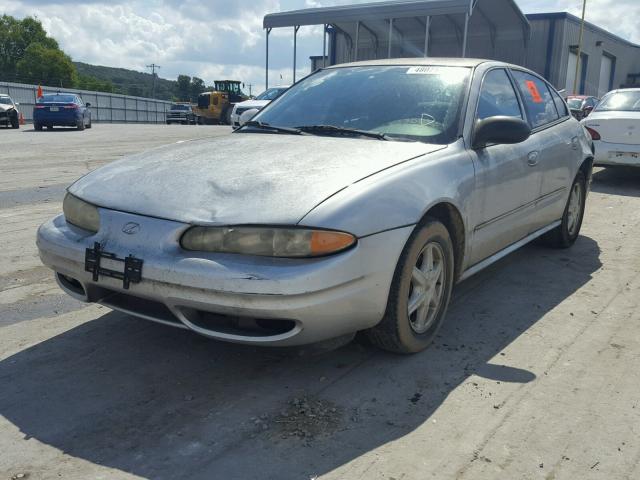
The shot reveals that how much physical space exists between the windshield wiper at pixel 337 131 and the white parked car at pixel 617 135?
268 inches

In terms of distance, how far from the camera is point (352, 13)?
31.4 m

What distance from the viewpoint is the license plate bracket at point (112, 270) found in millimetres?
2652

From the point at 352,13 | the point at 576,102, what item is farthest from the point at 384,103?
the point at 352,13

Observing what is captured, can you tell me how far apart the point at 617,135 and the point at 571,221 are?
14.5ft

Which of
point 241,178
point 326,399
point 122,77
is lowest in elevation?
point 326,399

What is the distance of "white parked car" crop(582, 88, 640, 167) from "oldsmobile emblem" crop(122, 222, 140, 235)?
819cm

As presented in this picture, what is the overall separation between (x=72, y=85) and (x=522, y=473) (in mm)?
106580

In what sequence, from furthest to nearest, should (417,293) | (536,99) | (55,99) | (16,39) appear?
(16,39) < (55,99) < (536,99) < (417,293)

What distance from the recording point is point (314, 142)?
3475 millimetres

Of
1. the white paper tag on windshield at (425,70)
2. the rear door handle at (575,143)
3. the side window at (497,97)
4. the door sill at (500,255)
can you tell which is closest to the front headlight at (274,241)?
Answer: the door sill at (500,255)

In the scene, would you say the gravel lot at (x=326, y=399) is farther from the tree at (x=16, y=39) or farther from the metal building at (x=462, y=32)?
the tree at (x=16, y=39)

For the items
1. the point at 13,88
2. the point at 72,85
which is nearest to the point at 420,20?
the point at 13,88

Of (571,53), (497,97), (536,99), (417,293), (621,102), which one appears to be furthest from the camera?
(571,53)

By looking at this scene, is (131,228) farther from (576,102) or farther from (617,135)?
(576,102)
